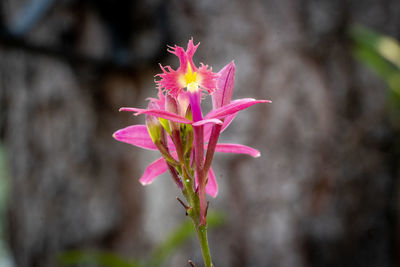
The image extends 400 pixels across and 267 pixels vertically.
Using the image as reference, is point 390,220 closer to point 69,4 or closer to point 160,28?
point 160,28

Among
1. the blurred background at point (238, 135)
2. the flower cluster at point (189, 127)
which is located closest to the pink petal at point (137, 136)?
the flower cluster at point (189, 127)

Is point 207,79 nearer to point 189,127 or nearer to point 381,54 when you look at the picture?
point 189,127

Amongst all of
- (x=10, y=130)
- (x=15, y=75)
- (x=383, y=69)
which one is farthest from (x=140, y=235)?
(x=383, y=69)

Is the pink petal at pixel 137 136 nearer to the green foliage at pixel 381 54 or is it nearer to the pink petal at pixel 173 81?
the pink petal at pixel 173 81

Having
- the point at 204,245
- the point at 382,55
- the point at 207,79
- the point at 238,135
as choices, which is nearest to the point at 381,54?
Answer: the point at 382,55

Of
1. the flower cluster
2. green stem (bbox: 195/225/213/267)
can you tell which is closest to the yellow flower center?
the flower cluster

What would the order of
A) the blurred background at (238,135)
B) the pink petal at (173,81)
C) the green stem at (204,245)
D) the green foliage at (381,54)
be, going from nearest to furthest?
1. the green stem at (204,245)
2. the pink petal at (173,81)
3. the green foliage at (381,54)
4. the blurred background at (238,135)

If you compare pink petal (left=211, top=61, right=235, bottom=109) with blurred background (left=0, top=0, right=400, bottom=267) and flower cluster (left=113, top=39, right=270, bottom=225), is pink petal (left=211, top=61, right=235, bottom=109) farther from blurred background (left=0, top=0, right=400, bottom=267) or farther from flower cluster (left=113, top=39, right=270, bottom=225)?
blurred background (left=0, top=0, right=400, bottom=267)
